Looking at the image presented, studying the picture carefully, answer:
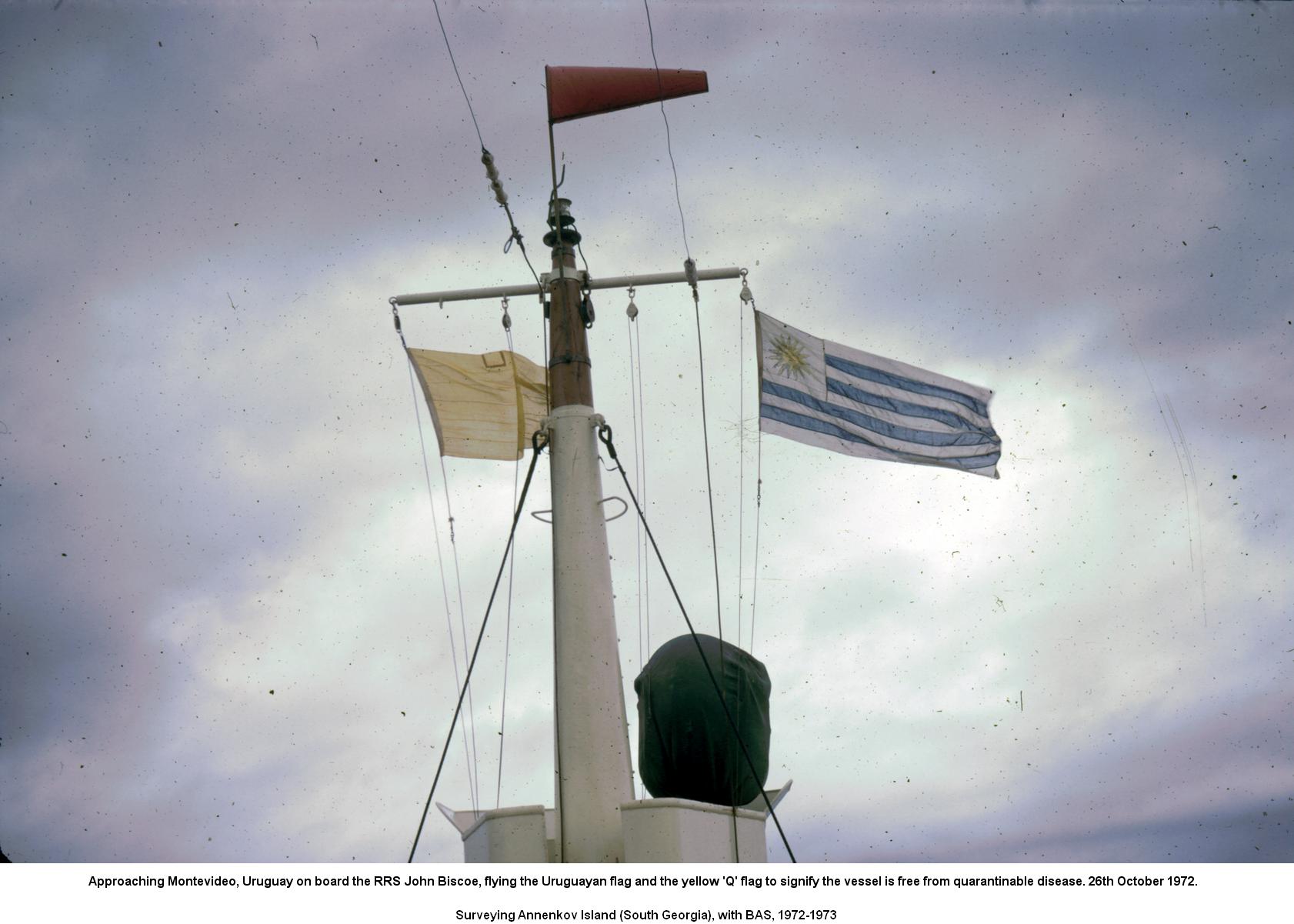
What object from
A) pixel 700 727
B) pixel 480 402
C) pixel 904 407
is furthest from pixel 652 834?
pixel 904 407

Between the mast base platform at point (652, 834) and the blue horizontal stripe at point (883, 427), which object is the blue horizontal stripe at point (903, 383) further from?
the mast base platform at point (652, 834)

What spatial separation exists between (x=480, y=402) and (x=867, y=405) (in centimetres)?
353

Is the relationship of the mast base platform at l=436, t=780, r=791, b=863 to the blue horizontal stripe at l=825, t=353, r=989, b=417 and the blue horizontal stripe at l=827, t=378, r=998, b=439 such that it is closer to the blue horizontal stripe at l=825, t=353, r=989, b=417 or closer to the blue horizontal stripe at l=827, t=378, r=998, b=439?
the blue horizontal stripe at l=827, t=378, r=998, b=439

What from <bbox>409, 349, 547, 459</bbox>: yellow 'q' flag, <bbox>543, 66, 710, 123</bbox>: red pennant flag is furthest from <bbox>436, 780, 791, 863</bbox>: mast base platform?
<bbox>543, 66, 710, 123</bbox>: red pennant flag

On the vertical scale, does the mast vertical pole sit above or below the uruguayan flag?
below

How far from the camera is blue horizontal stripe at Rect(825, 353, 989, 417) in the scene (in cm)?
1061

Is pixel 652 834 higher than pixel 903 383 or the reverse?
the reverse

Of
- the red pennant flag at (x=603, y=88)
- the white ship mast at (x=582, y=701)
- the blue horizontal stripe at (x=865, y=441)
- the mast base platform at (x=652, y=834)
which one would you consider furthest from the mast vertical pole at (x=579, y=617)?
A: the blue horizontal stripe at (x=865, y=441)

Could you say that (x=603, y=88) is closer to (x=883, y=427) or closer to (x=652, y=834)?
(x=883, y=427)

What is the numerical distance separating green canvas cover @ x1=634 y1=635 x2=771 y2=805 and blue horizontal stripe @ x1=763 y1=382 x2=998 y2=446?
→ 240 centimetres

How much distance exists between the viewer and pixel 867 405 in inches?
422
